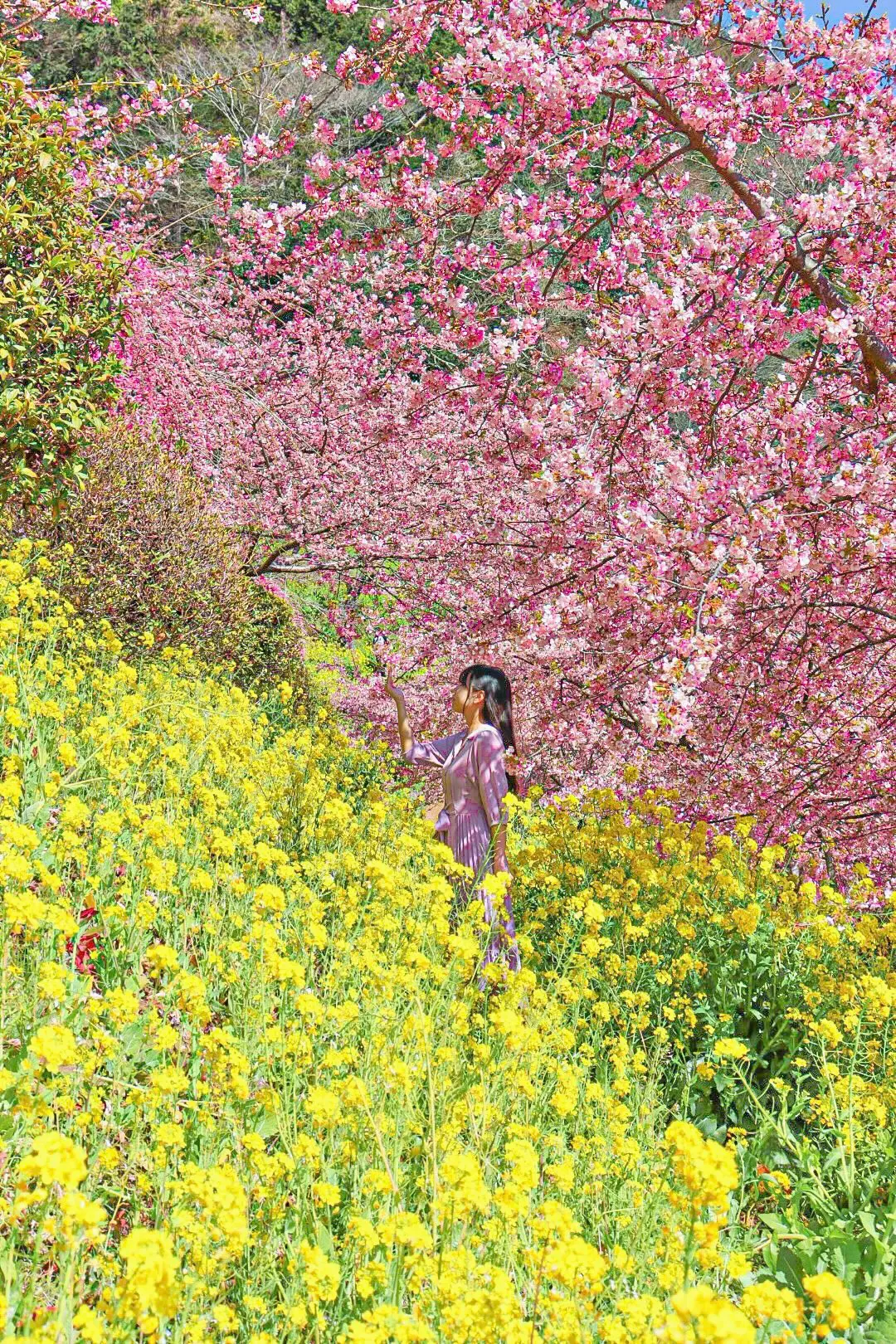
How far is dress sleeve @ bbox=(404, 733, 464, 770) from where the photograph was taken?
5578 millimetres

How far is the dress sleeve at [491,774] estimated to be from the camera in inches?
198

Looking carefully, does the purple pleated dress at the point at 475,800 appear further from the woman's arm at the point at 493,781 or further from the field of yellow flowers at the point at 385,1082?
the field of yellow flowers at the point at 385,1082

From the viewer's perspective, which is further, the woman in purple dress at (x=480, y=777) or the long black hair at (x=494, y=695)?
the long black hair at (x=494, y=695)

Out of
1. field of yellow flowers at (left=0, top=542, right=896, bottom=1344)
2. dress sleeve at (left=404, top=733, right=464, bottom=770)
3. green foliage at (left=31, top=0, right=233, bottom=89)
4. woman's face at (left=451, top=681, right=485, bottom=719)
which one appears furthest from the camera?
green foliage at (left=31, top=0, right=233, bottom=89)

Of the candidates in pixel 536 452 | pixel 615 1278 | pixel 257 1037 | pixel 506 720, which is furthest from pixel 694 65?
pixel 615 1278

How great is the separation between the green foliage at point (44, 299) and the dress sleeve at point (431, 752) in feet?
8.08

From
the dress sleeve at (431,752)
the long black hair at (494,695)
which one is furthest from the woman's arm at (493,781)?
the dress sleeve at (431,752)

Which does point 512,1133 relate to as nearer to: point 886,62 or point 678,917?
point 678,917

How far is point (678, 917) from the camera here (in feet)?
16.1

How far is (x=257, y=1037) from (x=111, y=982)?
55 cm

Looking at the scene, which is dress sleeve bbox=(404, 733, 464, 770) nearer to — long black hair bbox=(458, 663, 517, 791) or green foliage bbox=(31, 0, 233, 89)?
long black hair bbox=(458, 663, 517, 791)

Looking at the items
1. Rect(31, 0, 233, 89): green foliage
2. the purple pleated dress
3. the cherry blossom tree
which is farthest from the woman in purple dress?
Rect(31, 0, 233, 89): green foliage

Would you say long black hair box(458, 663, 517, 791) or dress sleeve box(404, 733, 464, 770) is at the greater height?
long black hair box(458, 663, 517, 791)

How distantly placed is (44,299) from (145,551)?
309 cm
